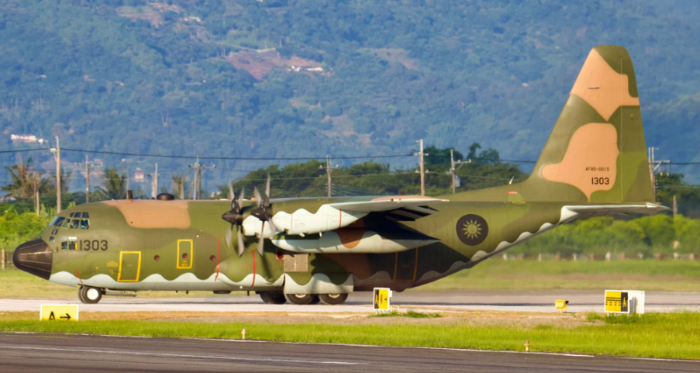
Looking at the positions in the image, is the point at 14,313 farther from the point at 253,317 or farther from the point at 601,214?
the point at 601,214

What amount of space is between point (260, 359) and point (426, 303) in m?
17.4

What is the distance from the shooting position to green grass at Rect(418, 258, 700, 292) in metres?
40.8

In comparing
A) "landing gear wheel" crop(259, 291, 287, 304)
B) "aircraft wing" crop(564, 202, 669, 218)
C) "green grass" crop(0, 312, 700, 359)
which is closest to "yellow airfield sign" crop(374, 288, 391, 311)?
"green grass" crop(0, 312, 700, 359)

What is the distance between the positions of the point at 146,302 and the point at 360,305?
25.5 ft

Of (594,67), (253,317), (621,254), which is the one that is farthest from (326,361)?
(621,254)

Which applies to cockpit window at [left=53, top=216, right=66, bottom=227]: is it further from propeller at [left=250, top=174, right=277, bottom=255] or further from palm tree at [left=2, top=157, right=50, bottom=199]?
palm tree at [left=2, top=157, right=50, bottom=199]

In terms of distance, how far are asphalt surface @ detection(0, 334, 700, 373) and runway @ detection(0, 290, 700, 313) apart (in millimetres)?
9204

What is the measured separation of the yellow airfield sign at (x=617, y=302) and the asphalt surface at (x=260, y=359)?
891cm

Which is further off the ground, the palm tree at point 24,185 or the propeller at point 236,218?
the palm tree at point 24,185

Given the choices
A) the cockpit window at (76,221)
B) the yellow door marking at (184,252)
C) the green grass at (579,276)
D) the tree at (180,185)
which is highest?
the tree at (180,185)

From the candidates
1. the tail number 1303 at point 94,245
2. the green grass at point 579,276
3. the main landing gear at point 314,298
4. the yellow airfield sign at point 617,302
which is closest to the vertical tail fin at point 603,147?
the green grass at point 579,276

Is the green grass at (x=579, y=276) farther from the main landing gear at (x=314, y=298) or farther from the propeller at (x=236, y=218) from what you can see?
the propeller at (x=236, y=218)

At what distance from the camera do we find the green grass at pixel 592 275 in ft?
134

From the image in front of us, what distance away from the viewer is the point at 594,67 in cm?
3562
